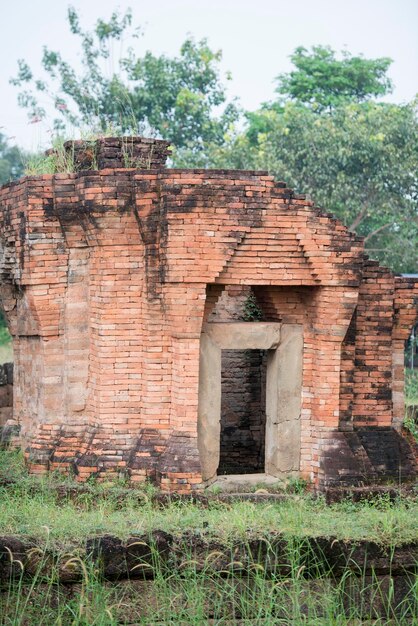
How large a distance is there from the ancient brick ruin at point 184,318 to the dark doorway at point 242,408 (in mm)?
2198

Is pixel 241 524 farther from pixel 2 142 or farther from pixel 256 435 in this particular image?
pixel 2 142

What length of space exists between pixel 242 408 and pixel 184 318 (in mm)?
3406

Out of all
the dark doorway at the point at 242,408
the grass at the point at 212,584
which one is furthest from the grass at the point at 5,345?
the grass at the point at 212,584

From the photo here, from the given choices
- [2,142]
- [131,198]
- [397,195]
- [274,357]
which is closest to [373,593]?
[274,357]

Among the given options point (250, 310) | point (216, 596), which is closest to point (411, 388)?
point (250, 310)

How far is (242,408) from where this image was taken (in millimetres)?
13680

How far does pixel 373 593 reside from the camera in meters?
7.51

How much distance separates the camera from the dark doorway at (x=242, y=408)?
1358 centimetres

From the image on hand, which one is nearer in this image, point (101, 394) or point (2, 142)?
point (101, 394)

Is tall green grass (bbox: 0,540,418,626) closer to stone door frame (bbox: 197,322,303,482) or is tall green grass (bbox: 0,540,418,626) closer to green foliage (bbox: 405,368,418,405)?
stone door frame (bbox: 197,322,303,482)

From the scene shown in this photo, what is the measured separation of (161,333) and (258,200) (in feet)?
5.71

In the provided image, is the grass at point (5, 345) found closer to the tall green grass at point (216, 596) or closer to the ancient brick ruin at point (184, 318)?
the ancient brick ruin at point (184, 318)

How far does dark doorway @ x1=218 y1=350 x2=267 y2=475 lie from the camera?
13.6 meters

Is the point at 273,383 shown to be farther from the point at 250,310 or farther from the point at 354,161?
the point at 354,161
